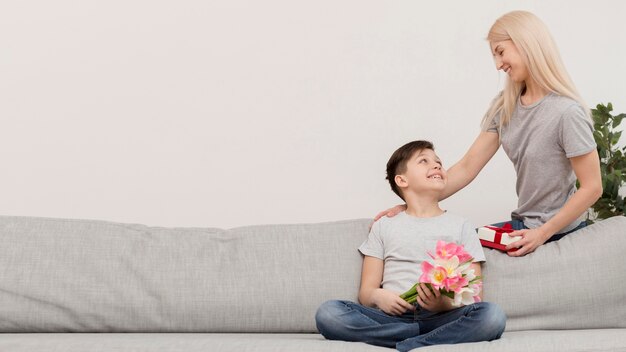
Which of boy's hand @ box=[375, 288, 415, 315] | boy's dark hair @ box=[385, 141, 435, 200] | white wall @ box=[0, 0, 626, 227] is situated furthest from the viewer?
white wall @ box=[0, 0, 626, 227]

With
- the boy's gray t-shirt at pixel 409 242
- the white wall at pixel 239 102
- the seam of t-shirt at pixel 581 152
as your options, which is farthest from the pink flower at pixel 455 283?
the white wall at pixel 239 102

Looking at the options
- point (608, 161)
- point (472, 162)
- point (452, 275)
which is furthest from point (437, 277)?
point (608, 161)

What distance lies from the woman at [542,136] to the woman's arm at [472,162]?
11cm

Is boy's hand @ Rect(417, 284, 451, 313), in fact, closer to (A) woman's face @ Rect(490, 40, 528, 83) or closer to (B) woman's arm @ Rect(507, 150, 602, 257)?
(B) woman's arm @ Rect(507, 150, 602, 257)

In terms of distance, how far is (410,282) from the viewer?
8.64 feet

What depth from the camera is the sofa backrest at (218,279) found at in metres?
2.57

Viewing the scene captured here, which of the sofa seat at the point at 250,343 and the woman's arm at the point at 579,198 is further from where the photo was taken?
the woman's arm at the point at 579,198

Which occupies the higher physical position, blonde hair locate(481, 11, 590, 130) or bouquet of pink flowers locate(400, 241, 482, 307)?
blonde hair locate(481, 11, 590, 130)

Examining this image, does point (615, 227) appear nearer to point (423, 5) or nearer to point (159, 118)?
point (423, 5)

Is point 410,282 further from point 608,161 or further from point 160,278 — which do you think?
point 608,161

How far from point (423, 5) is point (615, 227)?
1.55 m

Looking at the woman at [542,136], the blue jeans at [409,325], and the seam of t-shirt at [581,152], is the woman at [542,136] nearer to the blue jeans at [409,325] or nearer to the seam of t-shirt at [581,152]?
the seam of t-shirt at [581,152]

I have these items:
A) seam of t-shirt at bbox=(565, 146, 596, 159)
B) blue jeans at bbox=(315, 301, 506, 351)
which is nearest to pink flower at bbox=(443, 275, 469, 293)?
blue jeans at bbox=(315, 301, 506, 351)

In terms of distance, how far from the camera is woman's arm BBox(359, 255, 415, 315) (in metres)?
2.50
